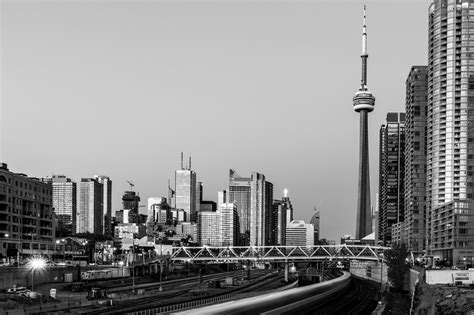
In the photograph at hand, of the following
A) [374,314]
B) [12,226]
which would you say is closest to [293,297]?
[374,314]

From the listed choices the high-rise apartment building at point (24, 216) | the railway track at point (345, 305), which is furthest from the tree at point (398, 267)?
the high-rise apartment building at point (24, 216)

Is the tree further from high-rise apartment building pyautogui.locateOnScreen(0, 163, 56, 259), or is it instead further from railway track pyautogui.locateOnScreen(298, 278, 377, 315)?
high-rise apartment building pyautogui.locateOnScreen(0, 163, 56, 259)

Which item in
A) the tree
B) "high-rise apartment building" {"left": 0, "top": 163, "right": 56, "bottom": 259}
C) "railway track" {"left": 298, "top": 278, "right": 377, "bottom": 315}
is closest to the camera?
"railway track" {"left": 298, "top": 278, "right": 377, "bottom": 315}

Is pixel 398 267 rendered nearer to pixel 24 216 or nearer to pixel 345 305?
pixel 345 305

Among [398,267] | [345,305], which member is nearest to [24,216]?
[345,305]

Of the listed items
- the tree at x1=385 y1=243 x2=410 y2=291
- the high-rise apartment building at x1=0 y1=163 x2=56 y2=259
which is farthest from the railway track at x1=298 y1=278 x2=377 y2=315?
the high-rise apartment building at x1=0 y1=163 x2=56 y2=259

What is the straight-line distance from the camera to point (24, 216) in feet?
562

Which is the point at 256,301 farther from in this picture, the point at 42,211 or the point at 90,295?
the point at 42,211

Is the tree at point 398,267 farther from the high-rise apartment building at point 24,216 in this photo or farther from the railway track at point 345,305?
the high-rise apartment building at point 24,216

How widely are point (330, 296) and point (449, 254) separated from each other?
77.0 metres

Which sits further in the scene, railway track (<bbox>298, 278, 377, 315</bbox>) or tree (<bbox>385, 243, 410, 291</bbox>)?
tree (<bbox>385, 243, 410, 291</bbox>)

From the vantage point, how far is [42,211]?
185 m

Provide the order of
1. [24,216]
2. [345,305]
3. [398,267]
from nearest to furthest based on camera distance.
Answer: [345,305] → [398,267] → [24,216]

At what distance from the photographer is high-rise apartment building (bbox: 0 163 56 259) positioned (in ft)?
518
